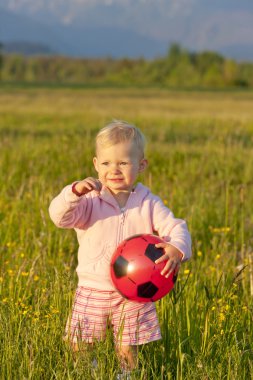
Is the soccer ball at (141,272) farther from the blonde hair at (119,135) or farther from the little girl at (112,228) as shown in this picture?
the blonde hair at (119,135)

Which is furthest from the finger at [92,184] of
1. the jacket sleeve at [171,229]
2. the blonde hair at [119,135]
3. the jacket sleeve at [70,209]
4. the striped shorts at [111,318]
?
the striped shorts at [111,318]

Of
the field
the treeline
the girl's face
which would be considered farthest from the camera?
the treeline

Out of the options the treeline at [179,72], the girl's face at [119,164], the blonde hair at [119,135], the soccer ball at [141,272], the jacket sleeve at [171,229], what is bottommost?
the soccer ball at [141,272]

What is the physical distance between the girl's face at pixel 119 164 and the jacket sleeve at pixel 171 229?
0.65 ft

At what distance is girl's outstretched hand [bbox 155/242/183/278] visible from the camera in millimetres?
3271

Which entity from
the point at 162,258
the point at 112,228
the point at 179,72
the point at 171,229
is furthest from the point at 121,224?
the point at 179,72

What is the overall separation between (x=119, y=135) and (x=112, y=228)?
1.49ft

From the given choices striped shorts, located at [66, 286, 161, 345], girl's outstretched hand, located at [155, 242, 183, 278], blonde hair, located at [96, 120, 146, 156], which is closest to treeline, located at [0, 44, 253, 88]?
blonde hair, located at [96, 120, 146, 156]

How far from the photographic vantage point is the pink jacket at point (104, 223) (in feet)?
11.4

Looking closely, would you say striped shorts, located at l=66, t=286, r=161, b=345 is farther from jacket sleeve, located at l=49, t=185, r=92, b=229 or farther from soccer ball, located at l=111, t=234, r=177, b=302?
jacket sleeve, located at l=49, t=185, r=92, b=229

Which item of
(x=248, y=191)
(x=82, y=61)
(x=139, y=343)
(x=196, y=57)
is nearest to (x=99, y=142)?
(x=139, y=343)

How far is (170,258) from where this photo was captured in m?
3.30

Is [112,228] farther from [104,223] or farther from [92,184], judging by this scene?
[92,184]

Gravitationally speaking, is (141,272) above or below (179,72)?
below
